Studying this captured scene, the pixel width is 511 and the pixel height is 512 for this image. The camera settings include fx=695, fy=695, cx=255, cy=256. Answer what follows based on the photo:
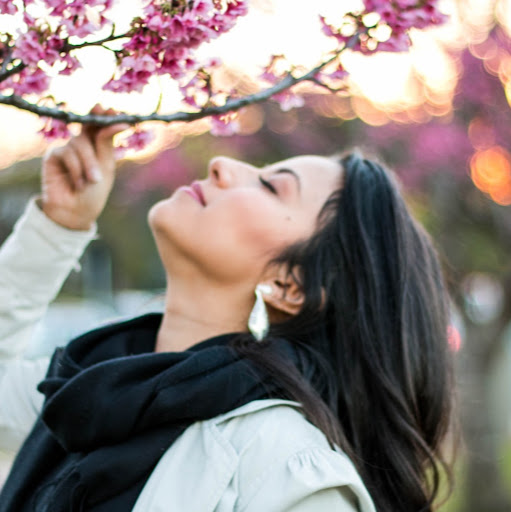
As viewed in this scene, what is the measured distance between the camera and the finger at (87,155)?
65.0 inches

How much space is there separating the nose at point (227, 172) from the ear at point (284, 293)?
26 cm

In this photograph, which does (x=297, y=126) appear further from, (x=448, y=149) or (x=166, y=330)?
(x=166, y=330)

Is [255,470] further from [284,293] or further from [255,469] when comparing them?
[284,293]

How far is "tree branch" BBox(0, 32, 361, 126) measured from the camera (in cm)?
130

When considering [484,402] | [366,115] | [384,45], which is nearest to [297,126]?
[366,115]

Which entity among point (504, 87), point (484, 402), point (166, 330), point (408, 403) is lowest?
point (484, 402)

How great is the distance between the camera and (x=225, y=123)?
5.10 ft

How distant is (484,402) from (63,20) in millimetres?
4603

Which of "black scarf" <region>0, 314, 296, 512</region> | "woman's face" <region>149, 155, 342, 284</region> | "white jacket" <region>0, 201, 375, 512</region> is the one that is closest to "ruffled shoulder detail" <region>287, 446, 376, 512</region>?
"white jacket" <region>0, 201, 375, 512</region>

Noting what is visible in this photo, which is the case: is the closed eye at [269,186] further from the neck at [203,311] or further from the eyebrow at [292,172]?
the neck at [203,311]

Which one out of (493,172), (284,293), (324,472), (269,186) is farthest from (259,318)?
(493,172)

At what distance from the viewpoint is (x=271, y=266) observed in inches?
69.7

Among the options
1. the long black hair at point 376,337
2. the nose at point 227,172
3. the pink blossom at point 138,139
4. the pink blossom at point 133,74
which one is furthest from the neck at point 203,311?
the pink blossom at point 133,74

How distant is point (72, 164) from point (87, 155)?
90mm
